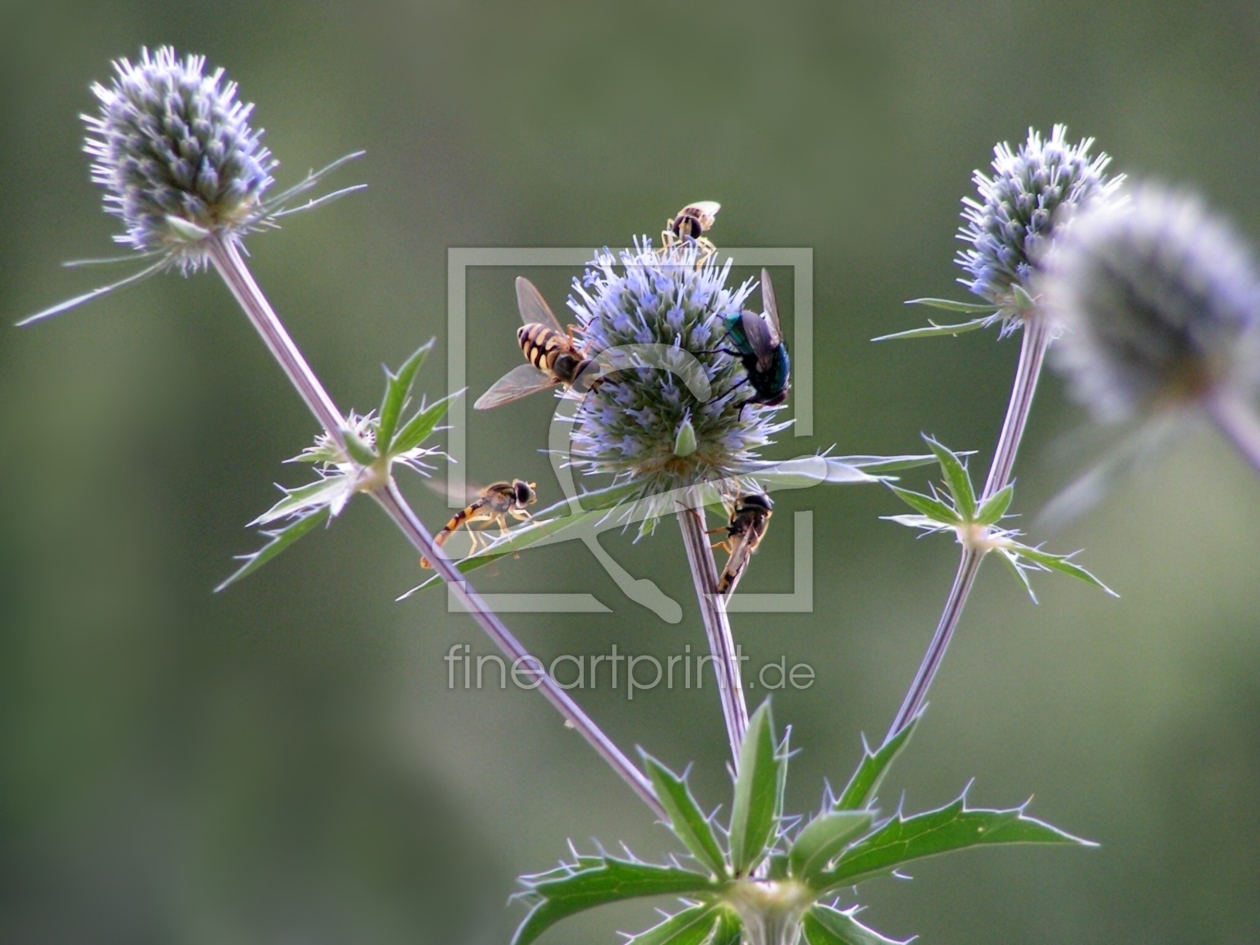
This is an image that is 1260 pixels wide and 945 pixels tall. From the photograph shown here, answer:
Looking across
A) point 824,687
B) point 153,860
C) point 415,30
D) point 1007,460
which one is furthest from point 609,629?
point 1007,460

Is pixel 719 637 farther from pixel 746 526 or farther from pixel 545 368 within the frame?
pixel 545 368

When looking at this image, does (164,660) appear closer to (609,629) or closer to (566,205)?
(609,629)

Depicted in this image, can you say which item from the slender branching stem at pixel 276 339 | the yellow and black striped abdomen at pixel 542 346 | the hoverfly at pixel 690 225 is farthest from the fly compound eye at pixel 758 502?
the slender branching stem at pixel 276 339

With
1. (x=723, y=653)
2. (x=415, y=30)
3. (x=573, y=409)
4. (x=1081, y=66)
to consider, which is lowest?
(x=723, y=653)

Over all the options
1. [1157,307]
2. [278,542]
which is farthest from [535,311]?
[1157,307]

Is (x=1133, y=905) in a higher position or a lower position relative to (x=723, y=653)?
lower

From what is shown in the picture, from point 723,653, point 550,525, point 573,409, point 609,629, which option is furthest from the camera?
point 609,629
